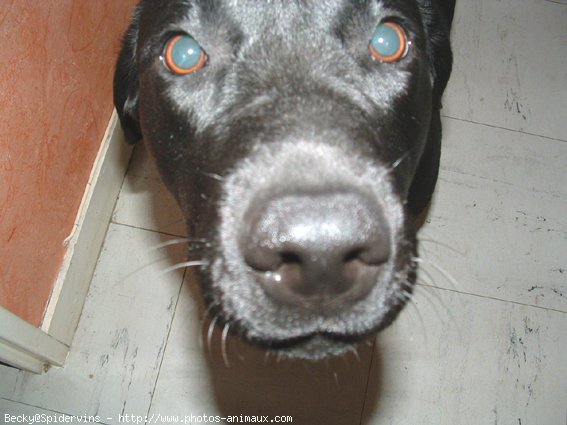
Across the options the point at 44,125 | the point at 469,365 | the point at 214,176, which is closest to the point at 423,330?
the point at 469,365

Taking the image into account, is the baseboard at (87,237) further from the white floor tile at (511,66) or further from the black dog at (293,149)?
the white floor tile at (511,66)

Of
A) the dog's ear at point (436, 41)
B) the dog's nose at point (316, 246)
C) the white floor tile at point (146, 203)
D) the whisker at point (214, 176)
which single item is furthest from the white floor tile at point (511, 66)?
the dog's nose at point (316, 246)

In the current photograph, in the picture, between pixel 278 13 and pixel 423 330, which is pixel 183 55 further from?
pixel 423 330

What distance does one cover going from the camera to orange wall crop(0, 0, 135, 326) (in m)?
1.89

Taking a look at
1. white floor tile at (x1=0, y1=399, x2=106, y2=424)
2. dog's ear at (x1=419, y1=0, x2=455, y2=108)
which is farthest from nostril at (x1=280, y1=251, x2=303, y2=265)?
white floor tile at (x1=0, y1=399, x2=106, y2=424)

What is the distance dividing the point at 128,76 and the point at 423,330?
1.82 meters

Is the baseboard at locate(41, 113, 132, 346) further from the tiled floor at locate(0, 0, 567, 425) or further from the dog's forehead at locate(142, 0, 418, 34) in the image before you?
the dog's forehead at locate(142, 0, 418, 34)

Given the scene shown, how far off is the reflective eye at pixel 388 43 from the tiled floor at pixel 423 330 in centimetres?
132

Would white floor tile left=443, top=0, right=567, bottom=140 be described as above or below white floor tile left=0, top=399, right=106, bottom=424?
above

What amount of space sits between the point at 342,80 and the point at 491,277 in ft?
5.77

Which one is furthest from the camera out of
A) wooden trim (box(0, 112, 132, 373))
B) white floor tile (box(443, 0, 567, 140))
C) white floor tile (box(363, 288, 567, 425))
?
white floor tile (box(443, 0, 567, 140))

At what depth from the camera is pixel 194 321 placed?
247cm

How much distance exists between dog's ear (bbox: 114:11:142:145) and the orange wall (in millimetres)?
328

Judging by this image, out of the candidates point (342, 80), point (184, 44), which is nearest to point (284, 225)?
point (342, 80)
